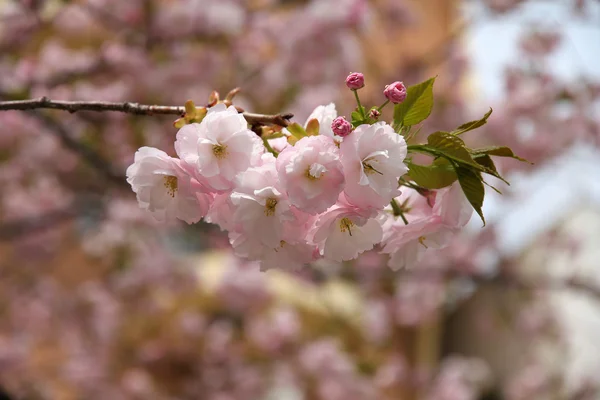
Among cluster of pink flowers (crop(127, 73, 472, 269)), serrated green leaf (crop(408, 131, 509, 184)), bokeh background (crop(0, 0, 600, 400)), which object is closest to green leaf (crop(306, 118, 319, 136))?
cluster of pink flowers (crop(127, 73, 472, 269))

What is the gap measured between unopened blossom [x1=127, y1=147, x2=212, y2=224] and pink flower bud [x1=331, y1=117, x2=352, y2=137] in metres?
0.15

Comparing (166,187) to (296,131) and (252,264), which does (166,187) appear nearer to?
(296,131)

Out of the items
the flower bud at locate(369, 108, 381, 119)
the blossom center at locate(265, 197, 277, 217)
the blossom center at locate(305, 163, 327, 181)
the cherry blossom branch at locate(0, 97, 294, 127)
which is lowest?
the blossom center at locate(265, 197, 277, 217)

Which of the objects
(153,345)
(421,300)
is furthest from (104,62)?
(153,345)

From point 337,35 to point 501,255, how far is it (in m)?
2.10

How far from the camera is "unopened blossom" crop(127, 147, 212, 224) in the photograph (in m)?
0.55

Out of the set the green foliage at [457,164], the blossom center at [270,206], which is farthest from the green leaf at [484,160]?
the blossom center at [270,206]

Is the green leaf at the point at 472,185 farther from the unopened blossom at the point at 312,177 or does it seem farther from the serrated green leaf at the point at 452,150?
the unopened blossom at the point at 312,177

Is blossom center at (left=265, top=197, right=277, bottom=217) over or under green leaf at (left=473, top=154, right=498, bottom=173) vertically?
over

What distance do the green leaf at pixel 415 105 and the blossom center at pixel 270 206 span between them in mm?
155

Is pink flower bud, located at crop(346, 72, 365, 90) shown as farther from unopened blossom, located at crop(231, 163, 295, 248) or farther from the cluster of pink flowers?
unopened blossom, located at crop(231, 163, 295, 248)

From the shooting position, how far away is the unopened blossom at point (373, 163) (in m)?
0.50

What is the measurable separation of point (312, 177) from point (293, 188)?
0.07ft

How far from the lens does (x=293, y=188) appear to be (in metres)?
0.50
